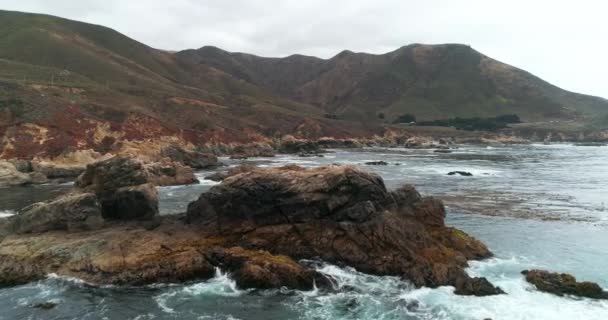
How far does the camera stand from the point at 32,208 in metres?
32.1

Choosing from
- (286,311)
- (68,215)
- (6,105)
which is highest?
(6,105)

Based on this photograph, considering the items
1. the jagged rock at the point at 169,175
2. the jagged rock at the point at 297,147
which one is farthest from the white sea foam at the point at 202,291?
the jagged rock at the point at 297,147

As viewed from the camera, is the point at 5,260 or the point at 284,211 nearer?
the point at 5,260

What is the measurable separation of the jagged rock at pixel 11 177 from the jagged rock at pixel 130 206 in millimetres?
34747

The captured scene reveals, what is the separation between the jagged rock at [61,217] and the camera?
30703 millimetres

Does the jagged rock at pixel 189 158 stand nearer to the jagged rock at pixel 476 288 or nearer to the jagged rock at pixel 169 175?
the jagged rock at pixel 169 175

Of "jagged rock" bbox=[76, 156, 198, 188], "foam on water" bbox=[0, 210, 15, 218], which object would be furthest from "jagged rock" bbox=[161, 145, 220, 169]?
"foam on water" bbox=[0, 210, 15, 218]

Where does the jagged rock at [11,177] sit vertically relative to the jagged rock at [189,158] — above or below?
below

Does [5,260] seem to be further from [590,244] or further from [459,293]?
[590,244]

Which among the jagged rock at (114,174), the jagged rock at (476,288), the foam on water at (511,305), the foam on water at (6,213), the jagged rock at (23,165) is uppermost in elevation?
the jagged rock at (114,174)

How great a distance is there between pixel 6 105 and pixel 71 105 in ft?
52.6

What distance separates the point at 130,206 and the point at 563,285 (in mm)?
26730

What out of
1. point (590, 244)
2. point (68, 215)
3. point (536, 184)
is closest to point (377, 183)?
point (590, 244)

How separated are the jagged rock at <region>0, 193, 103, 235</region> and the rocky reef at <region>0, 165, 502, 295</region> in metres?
0.06
